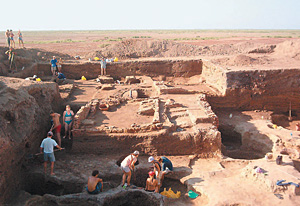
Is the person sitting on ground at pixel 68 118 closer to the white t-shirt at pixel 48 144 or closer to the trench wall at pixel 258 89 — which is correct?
the white t-shirt at pixel 48 144

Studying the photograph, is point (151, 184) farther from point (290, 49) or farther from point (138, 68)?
point (290, 49)

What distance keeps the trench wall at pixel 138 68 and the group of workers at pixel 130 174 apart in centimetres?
1115

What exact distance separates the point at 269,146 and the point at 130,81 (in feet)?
28.9

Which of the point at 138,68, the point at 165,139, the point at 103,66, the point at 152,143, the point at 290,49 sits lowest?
the point at 152,143

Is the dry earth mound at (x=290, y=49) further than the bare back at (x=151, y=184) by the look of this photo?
Yes

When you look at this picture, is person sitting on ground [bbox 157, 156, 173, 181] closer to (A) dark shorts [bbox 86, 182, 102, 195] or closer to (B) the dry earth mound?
(A) dark shorts [bbox 86, 182, 102, 195]

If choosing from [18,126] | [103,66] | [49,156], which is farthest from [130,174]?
[103,66]

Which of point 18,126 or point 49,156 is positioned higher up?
point 18,126

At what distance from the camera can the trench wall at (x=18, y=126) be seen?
6488 mm

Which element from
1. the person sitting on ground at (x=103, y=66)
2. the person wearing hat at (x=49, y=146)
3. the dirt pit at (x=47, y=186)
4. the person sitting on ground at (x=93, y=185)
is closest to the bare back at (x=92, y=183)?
the person sitting on ground at (x=93, y=185)

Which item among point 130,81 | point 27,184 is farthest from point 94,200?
point 130,81

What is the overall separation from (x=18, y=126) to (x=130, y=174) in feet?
10.3

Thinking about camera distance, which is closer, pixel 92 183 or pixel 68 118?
pixel 92 183

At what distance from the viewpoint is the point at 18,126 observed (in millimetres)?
7379
